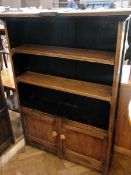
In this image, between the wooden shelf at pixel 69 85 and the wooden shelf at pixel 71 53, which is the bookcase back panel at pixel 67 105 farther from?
the wooden shelf at pixel 71 53

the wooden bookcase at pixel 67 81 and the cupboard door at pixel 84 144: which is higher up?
the wooden bookcase at pixel 67 81

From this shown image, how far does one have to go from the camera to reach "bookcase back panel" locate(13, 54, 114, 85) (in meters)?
1.50

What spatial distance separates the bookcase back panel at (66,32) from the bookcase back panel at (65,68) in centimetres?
15

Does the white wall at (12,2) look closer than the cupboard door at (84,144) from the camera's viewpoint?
No

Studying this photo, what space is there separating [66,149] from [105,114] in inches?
20.9

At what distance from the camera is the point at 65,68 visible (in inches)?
65.1

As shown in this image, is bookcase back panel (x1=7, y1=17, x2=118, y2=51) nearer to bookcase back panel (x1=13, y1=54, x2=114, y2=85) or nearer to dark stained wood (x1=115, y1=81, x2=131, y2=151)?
bookcase back panel (x1=13, y1=54, x2=114, y2=85)

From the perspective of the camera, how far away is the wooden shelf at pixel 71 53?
1.22 metres

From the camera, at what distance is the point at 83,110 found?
1.69m

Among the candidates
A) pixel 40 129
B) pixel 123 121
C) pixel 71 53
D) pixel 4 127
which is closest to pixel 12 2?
pixel 4 127

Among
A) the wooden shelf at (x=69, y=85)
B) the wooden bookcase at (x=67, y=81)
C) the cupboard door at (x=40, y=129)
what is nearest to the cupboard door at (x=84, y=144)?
the wooden bookcase at (x=67, y=81)

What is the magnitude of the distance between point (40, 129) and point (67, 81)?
0.60 meters

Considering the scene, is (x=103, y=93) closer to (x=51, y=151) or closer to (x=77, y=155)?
(x=77, y=155)

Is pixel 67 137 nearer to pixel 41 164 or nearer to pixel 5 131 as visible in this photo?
pixel 41 164
